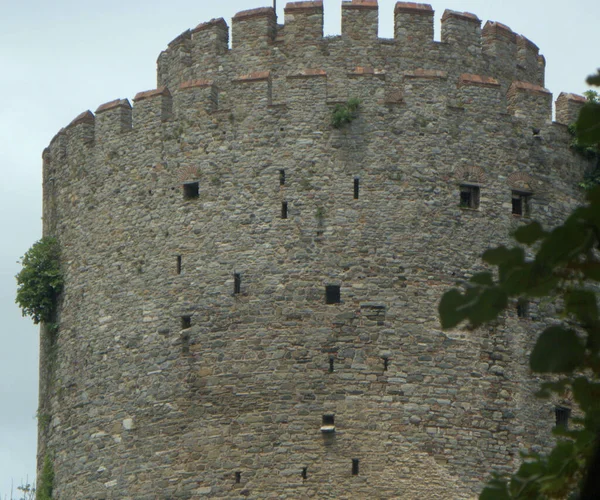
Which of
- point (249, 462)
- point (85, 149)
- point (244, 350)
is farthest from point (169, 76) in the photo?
point (249, 462)

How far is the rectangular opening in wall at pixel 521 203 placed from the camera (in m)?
22.5

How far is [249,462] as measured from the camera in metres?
20.8

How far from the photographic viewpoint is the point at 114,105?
24.0 m

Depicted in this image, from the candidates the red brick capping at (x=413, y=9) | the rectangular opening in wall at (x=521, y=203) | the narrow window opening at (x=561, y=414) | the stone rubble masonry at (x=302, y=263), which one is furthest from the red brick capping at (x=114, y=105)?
the narrow window opening at (x=561, y=414)

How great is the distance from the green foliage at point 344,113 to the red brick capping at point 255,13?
225 centimetres

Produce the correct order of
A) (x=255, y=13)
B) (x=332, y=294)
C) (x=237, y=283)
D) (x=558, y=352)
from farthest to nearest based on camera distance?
1. (x=255, y=13)
2. (x=237, y=283)
3. (x=332, y=294)
4. (x=558, y=352)

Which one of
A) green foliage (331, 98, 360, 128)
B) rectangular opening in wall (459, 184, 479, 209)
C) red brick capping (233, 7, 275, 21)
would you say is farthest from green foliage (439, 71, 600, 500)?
red brick capping (233, 7, 275, 21)

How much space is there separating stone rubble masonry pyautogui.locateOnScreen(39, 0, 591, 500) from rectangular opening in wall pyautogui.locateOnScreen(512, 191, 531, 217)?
136 millimetres

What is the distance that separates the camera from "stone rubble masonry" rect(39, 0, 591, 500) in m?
20.9

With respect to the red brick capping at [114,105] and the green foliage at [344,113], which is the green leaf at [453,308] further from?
the red brick capping at [114,105]

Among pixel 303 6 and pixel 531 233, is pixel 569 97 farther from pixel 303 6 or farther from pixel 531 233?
pixel 531 233

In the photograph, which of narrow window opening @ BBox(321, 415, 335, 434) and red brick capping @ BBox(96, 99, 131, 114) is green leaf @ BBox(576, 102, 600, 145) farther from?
red brick capping @ BBox(96, 99, 131, 114)

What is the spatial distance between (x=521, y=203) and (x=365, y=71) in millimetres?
3026

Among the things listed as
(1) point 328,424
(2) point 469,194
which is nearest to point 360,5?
(2) point 469,194
